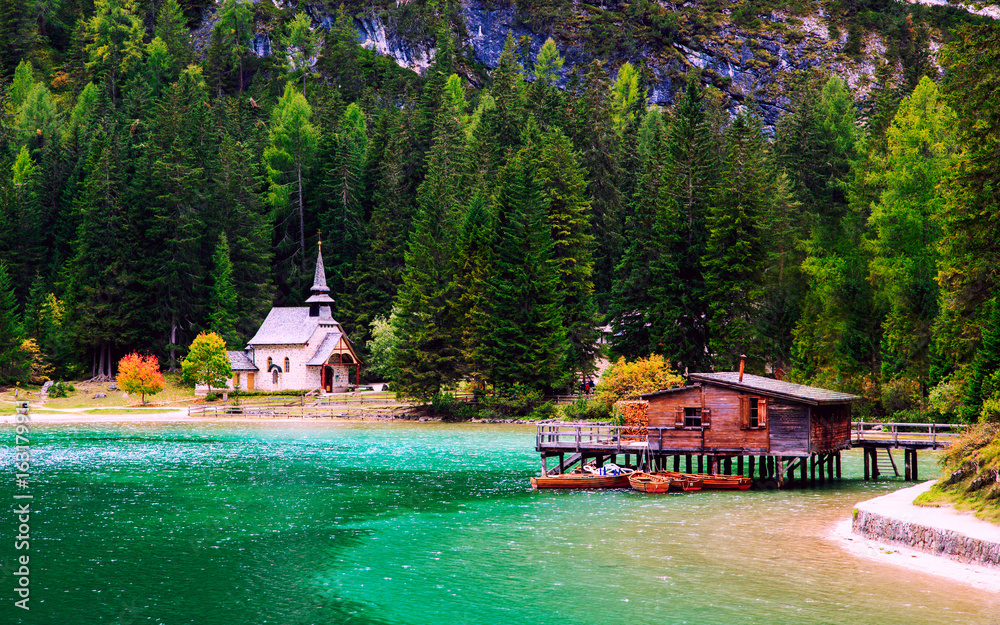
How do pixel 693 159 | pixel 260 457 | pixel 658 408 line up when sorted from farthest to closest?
pixel 693 159 < pixel 260 457 < pixel 658 408

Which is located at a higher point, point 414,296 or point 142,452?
point 414,296

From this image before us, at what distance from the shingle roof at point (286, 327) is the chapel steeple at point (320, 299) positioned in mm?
874

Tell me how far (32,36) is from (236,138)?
71610 mm

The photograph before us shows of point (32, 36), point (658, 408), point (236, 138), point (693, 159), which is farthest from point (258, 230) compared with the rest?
point (32, 36)

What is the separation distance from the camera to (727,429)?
4056 cm

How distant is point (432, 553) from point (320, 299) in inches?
2946

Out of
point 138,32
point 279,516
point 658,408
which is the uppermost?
point 138,32

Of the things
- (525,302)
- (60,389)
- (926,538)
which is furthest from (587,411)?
(60,389)

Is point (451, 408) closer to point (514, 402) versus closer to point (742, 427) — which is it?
point (514, 402)

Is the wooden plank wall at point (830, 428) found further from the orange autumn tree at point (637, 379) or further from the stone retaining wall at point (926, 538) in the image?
the orange autumn tree at point (637, 379)

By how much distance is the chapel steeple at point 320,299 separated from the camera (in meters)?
101

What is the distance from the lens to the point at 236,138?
410 ft

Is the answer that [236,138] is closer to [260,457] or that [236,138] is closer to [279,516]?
[260,457]

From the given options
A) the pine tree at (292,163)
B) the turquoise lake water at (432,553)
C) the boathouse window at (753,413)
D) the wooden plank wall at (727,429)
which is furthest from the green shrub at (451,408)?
the boathouse window at (753,413)
